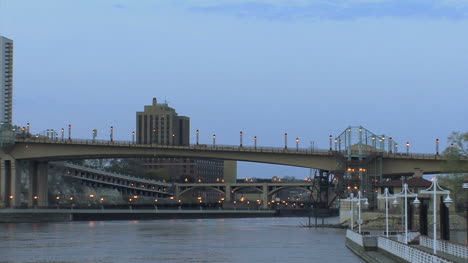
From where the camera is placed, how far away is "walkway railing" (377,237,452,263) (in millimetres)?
38406

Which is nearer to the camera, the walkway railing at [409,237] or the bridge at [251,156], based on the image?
the walkway railing at [409,237]

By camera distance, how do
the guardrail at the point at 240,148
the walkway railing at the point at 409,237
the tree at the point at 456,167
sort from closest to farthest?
the walkway railing at the point at 409,237
the tree at the point at 456,167
the guardrail at the point at 240,148

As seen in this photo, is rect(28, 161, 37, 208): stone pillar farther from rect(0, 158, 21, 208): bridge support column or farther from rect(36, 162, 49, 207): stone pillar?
rect(0, 158, 21, 208): bridge support column

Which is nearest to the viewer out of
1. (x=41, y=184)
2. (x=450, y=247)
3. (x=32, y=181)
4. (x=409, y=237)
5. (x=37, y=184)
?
(x=450, y=247)

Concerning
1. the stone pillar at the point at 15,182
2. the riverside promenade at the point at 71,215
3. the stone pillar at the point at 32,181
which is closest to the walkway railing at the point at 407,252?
the riverside promenade at the point at 71,215

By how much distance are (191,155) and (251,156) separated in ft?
42.9

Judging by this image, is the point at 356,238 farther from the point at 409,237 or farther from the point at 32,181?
the point at 32,181

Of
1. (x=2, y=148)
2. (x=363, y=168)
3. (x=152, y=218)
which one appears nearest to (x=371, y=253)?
(x=363, y=168)

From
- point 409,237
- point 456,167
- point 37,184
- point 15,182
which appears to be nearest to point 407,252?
point 409,237

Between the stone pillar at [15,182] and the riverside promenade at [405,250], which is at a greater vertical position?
the stone pillar at [15,182]

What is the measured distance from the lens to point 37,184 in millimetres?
176250

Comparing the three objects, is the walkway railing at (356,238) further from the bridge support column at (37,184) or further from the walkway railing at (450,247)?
the bridge support column at (37,184)

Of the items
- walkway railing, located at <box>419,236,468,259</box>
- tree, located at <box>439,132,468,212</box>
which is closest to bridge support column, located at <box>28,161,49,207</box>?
tree, located at <box>439,132,468,212</box>

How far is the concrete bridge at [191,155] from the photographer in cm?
14400
